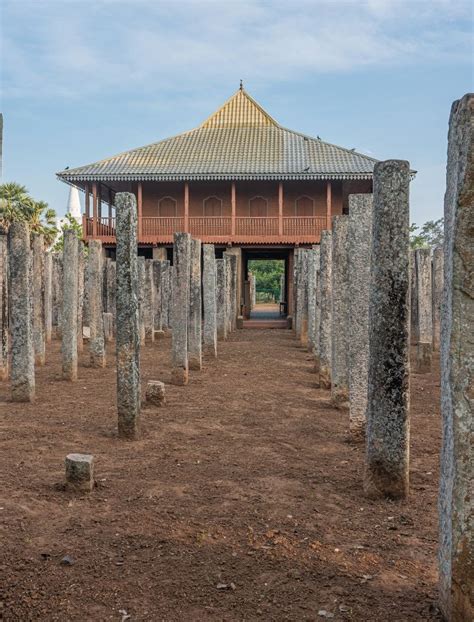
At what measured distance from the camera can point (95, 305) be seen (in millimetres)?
10852

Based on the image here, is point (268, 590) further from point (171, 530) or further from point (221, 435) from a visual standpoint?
point (221, 435)

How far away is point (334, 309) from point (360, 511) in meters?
3.56

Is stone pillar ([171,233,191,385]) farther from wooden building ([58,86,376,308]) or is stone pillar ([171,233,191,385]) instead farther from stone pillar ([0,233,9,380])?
wooden building ([58,86,376,308])

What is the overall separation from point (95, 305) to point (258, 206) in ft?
52.6

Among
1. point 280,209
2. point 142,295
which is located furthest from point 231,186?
point 142,295

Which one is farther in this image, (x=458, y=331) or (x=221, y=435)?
(x=221, y=435)

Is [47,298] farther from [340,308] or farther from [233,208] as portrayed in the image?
[233,208]

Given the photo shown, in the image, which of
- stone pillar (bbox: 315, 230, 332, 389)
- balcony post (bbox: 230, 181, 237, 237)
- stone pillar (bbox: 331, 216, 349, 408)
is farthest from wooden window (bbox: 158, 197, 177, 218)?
stone pillar (bbox: 331, 216, 349, 408)

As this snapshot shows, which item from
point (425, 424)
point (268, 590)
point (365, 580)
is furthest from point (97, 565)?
point (425, 424)

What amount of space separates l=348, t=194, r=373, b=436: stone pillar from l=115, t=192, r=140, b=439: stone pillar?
206 cm

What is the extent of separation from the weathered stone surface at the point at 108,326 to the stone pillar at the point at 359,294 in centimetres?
987

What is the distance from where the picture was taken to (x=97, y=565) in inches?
139

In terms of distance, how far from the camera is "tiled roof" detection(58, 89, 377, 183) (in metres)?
23.9

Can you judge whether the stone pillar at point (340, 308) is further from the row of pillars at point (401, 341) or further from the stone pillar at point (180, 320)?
the stone pillar at point (180, 320)
